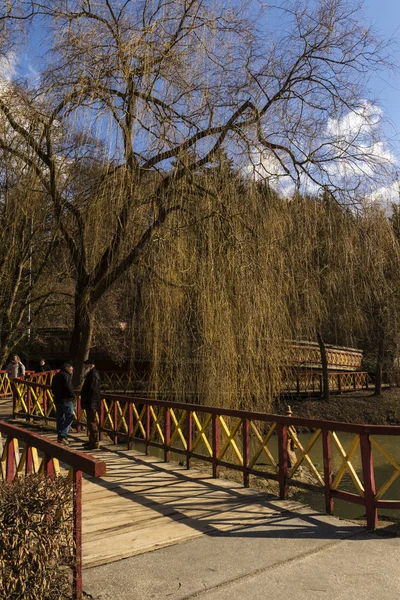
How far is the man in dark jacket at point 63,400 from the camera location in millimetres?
9508

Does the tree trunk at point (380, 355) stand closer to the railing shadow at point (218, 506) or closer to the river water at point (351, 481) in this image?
the river water at point (351, 481)

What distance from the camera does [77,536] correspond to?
3617mm

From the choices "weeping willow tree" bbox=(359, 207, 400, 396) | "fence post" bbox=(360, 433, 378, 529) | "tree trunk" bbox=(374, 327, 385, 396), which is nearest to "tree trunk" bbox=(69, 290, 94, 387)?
"weeping willow tree" bbox=(359, 207, 400, 396)

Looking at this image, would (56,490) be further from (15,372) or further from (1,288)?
(15,372)

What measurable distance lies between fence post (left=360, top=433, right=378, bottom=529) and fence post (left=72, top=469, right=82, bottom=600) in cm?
282

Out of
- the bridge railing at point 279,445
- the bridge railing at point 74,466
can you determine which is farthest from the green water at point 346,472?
the bridge railing at point 74,466

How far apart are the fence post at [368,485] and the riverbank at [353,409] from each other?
15.2 meters

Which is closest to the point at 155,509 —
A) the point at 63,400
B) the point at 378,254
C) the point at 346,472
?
the point at 63,400

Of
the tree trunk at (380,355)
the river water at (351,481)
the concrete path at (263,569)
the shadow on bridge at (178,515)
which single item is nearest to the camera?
A: the concrete path at (263,569)

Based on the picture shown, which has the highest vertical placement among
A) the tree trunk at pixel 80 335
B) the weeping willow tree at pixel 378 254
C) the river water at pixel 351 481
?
the weeping willow tree at pixel 378 254

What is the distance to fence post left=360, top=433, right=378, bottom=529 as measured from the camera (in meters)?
5.22

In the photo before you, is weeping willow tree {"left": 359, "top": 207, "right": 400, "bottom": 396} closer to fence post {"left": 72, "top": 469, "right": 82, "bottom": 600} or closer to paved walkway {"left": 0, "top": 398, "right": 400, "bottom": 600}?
paved walkway {"left": 0, "top": 398, "right": 400, "bottom": 600}

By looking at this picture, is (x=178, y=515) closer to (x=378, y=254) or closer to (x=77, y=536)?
(x=77, y=536)

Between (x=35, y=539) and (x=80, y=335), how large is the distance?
8.20m
